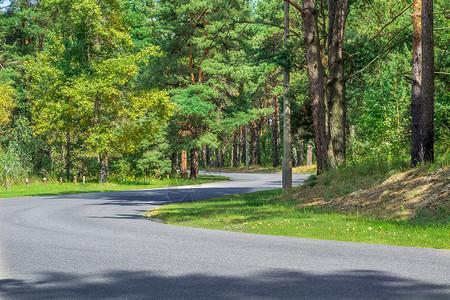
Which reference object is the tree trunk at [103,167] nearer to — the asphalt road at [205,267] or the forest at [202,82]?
the forest at [202,82]

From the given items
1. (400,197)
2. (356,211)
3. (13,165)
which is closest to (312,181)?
(356,211)

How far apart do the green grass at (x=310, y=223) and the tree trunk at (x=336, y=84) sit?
4.16 meters

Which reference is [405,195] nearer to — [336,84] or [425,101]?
[425,101]

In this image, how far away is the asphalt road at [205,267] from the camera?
18.0ft

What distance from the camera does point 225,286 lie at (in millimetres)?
5715

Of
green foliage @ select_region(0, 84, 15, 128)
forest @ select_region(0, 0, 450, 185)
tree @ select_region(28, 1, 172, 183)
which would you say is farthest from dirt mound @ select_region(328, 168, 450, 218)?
green foliage @ select_region(0, 84, 15, 128)

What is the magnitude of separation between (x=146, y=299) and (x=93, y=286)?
99cm

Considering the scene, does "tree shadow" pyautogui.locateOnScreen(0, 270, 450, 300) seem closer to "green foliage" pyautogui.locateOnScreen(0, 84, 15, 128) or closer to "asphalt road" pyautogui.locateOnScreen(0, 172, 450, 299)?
"asphalt road" pyautogui.locateOnScreen(0, 172, 450, 299)

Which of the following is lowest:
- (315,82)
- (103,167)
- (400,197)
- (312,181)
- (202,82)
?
(400,197)

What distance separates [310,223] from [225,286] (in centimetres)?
661

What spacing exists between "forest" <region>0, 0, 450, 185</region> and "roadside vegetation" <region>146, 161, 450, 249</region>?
139cm

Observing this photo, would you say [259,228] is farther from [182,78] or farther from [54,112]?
[182,78]

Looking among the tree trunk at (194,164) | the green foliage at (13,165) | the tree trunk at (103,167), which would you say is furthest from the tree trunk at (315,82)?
the tree trunk at (194,164)

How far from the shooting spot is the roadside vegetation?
10.1 metres
